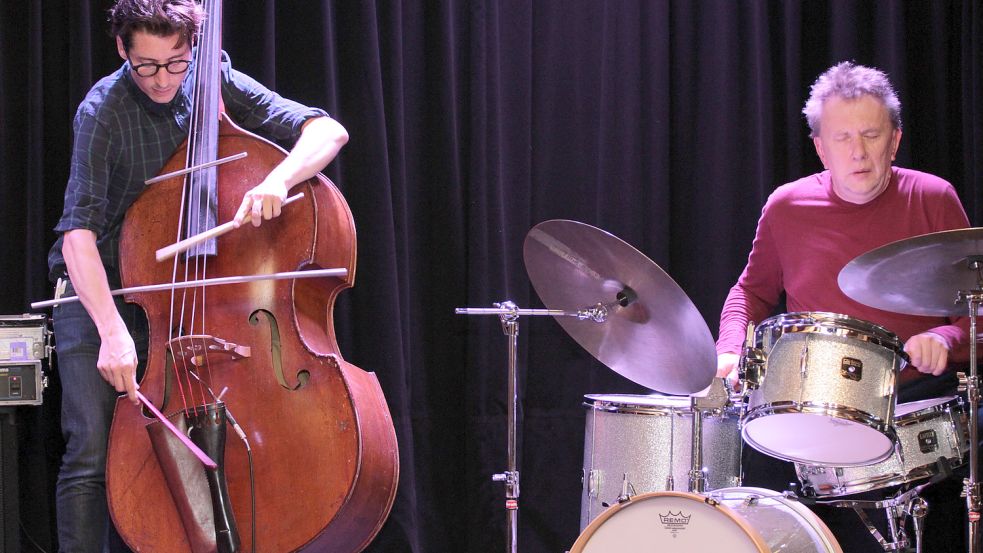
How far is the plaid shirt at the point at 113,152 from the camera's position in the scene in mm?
2604

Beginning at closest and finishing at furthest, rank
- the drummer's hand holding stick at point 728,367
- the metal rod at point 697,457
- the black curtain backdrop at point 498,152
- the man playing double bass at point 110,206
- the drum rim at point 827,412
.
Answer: the drum rim at point 827,412, the man playing double bass at point 110,206, the metal rod at point 697,457, the drummer's hand holding stick at point 728,367, the black curtain backdrop at point 498,152

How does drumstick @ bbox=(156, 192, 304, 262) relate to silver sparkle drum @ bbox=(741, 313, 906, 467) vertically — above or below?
above

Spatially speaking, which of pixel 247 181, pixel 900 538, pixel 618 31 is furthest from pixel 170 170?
pixel 900 538

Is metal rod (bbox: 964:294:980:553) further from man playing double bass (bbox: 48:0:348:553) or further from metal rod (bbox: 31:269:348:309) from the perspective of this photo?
man playing double bass (bbox: 48:0:348:553)

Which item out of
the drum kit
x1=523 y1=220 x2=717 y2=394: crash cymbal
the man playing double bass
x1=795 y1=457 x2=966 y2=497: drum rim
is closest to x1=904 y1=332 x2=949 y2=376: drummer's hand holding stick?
the drum kit

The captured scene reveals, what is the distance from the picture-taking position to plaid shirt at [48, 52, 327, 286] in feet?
8.54

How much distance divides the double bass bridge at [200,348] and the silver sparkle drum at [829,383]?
1.24 m

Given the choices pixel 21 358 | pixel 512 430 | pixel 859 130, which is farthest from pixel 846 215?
pixel 21 358

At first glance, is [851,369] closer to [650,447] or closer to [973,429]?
[973,429]


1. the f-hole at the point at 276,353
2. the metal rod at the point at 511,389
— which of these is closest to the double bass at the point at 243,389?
the f-hole at the point at 276,353

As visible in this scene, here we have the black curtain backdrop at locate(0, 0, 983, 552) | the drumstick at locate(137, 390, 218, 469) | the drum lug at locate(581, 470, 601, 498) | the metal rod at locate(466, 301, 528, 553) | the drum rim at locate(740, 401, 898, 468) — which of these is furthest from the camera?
the black curtain backdrop at locate(0, 0, 983, 552)

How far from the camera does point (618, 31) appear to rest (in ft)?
12.6

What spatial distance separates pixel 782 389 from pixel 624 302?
44 cm

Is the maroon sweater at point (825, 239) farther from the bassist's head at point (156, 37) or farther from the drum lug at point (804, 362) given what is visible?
the bassist's head at point (156, 37)
